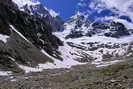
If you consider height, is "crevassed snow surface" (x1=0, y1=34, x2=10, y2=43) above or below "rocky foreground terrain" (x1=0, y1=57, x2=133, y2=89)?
above

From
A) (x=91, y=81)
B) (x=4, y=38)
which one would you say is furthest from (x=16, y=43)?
(x=91, y=81)

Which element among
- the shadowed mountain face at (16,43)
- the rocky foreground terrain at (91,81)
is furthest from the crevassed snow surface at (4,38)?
the rocky foreground terrain at (91,81)

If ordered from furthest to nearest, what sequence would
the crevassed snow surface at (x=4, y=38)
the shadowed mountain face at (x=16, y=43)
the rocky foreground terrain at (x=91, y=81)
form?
1. the crevassed snow surface at (x=4, y=38)
2. the shadowed mountain face at (x=16, y=43)
3. the rocky foreground terrain at (x=91, y=81)

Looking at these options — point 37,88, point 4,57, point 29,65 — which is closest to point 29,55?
point 29,65

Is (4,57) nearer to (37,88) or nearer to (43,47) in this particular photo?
(37,88)

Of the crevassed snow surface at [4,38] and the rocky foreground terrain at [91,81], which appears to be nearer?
the rocky foreground terrain at [91,81]

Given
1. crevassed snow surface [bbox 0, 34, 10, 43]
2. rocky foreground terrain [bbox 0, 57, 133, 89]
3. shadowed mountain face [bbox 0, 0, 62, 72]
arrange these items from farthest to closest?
crevassed snow surface [bbox 0, 34, 10, 43], shadowed mountain face [bbox 0, 0, 62, 72], rocky foreground terrain [bbox 0, 57, 133, 89]

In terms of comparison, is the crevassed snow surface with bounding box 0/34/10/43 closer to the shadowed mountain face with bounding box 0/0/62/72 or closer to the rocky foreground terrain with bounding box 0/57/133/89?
the shadowed mountain face with bounding box 0/0/62/72

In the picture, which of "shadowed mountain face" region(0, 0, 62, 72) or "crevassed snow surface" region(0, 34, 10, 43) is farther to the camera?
"crevassed snow surface" region(0, 34, 10, 43)

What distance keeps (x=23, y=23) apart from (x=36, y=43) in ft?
47.0

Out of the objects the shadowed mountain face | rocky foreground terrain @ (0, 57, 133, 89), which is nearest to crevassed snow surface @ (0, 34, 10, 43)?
the shadowed mountain face

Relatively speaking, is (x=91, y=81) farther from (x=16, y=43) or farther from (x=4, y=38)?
(x=16, y=43)

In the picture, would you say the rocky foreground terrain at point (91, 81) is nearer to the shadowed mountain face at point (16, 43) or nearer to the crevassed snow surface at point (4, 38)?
the shadowed mountain face at point (16, 43)

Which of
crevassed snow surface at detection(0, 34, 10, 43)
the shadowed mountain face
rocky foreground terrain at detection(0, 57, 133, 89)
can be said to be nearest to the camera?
rocky foreground terrain at detection(0, 57, 133, 89)
